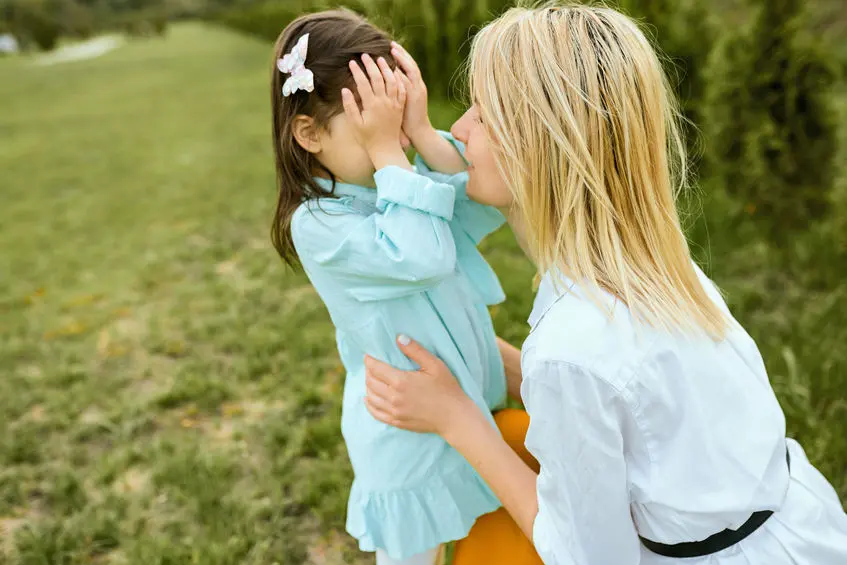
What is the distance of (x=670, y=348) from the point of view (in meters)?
1.32

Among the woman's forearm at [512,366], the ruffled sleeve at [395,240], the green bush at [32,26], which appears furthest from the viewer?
the green bush at [32,26]

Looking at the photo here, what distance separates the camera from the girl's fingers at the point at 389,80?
1620 millimetres

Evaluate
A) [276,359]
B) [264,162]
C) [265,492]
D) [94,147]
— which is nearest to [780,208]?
[276,359]

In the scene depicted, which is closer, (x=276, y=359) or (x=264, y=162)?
(x=276, y=359)

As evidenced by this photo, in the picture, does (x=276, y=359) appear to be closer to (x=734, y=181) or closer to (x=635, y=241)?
(x=635, y=241)

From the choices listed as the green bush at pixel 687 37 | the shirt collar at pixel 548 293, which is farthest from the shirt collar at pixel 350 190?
the green bush at pixel 687 37

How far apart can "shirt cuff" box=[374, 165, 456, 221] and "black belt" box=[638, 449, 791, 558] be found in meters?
0.87

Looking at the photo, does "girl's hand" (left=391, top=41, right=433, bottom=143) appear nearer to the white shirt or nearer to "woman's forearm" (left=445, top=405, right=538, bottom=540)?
the white shirt

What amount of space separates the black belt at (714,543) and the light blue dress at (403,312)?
56cm

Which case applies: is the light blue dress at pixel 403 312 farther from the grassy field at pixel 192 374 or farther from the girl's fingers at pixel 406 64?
the grassy field at pixel 192 374

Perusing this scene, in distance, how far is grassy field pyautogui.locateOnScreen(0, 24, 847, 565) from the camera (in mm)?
2693

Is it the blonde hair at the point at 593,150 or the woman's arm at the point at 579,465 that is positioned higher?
the blonde hair at the point at 593,150

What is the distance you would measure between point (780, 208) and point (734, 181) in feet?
1.37

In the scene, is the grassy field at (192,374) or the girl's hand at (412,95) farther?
the grassy field at (192,374)
